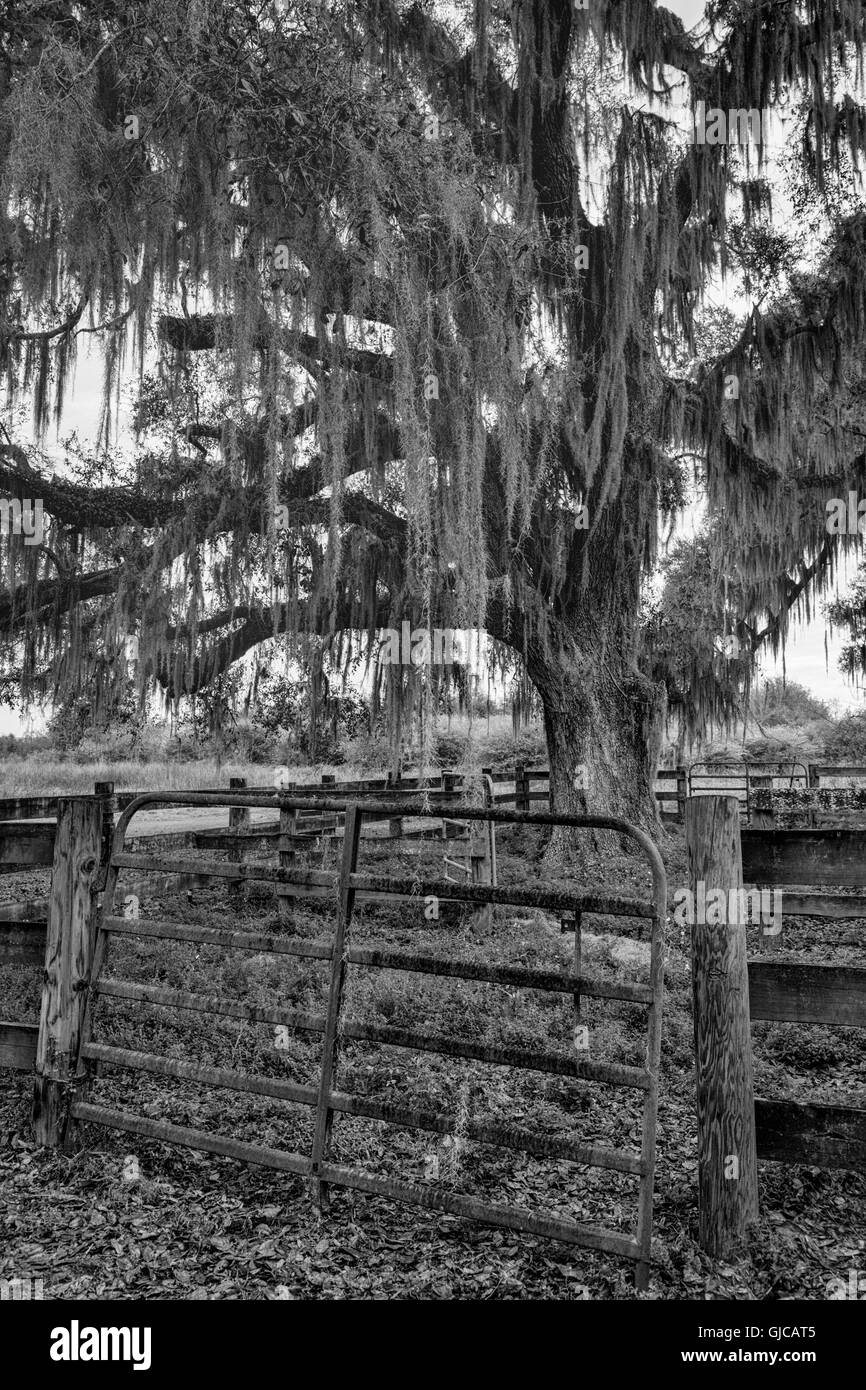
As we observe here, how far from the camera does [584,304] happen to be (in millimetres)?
8734

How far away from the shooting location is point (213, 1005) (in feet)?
11.4

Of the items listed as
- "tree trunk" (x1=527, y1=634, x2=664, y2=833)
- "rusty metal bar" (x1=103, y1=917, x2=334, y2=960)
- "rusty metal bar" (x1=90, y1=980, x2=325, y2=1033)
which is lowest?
"rusty metal bar" (x1=90, y1=980, x2=325, y2=1033)

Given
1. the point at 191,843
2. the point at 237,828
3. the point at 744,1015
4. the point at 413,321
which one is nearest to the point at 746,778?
the point at 237,828

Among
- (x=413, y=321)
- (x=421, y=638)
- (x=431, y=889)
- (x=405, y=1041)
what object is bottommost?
(x=405, y=1041)

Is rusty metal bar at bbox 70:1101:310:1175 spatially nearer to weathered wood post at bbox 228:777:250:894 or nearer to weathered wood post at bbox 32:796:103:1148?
weathered wood post at bbox 32:796:103:1148

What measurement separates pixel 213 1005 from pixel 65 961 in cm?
84

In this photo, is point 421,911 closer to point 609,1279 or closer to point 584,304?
point 609,1279

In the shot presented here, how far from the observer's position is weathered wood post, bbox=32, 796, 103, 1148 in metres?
3.71

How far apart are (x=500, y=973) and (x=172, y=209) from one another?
6.47 meters

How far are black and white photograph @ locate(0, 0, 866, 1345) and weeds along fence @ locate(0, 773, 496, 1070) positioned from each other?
56 mm

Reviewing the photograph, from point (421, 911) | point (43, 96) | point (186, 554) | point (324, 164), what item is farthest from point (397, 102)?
point (421, 911)

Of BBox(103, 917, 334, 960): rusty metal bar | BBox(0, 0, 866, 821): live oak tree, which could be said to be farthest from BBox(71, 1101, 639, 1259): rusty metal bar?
BBox(0, 0, 866, 821): live oak tree

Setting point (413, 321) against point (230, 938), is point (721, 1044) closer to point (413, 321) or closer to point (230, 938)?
point (230, 938)

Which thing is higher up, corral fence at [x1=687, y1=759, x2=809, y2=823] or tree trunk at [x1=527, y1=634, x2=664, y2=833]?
tree trunk at [x1=527, y1=634, x2=664, y2=833]
